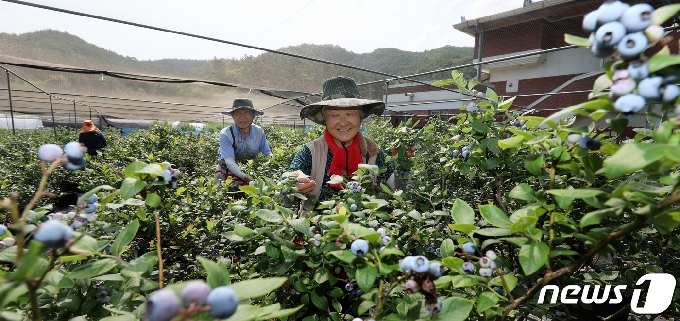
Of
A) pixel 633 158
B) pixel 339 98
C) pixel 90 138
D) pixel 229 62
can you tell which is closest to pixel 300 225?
pixel 633 158

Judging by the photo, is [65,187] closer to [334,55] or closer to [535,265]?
[334,55]

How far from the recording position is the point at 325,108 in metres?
1.98

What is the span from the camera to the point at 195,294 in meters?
0.32

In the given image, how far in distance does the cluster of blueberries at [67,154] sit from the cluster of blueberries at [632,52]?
2.62ft

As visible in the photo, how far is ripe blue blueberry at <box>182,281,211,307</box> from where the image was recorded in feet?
1.06

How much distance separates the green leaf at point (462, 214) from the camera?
0.70 meters

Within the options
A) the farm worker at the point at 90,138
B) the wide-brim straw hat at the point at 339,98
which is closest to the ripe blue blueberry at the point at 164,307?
the wide-brim straw hat at the point at 339,98

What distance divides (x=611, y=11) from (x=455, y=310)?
0.53 meters

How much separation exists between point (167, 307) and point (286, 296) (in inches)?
28.3

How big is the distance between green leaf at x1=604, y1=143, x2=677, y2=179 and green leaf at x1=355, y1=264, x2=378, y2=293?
1.29 feet

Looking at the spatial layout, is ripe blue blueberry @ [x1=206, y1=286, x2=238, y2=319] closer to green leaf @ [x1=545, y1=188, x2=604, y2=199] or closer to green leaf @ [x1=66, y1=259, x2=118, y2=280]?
green leaf @ [x1=66, y1=259, x2=118, y2=280]

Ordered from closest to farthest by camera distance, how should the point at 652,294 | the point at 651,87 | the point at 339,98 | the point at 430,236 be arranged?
the point at 651,87 → the point at 652,294 → the point at 430,236 → the point at 339,98

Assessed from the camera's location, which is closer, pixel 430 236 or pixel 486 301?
pixel 486 301

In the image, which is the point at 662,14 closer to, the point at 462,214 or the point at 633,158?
the point at 633,158
